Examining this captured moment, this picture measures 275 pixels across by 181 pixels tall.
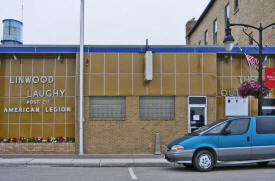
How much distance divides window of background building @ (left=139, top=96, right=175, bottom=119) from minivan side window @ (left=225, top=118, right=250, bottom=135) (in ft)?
14.3

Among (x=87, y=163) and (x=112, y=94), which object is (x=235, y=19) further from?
(x=87, y=163)

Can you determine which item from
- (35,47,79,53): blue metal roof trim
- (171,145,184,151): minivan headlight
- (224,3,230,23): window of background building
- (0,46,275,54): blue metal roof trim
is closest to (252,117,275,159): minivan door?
(171,145,184,151): minivan headlight

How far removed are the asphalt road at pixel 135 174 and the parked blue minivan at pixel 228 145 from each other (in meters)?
0.37

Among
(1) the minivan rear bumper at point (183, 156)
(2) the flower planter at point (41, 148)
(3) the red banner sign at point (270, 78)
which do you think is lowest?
(2) the flower planter at point (41, 148)

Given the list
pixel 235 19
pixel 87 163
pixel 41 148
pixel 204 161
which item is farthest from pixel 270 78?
pixel 235 19

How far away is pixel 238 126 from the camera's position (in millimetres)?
10961

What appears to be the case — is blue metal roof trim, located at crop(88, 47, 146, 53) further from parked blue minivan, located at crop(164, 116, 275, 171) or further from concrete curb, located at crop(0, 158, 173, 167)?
parked blue minivan, located at crop(164, 116, 275, 171)

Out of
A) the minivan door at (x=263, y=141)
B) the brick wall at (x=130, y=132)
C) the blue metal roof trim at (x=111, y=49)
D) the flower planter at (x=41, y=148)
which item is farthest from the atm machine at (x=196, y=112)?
the flower planter at (x=41, y=148)

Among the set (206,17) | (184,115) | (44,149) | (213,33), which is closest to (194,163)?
(184,115)

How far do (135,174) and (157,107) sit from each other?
5.23 m

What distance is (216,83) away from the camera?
15.1 metres

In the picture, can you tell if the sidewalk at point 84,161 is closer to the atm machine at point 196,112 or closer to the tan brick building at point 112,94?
the tan brick building at point 112,94

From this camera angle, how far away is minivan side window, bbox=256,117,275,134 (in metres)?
11.0

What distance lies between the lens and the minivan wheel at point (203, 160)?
10.5 m
